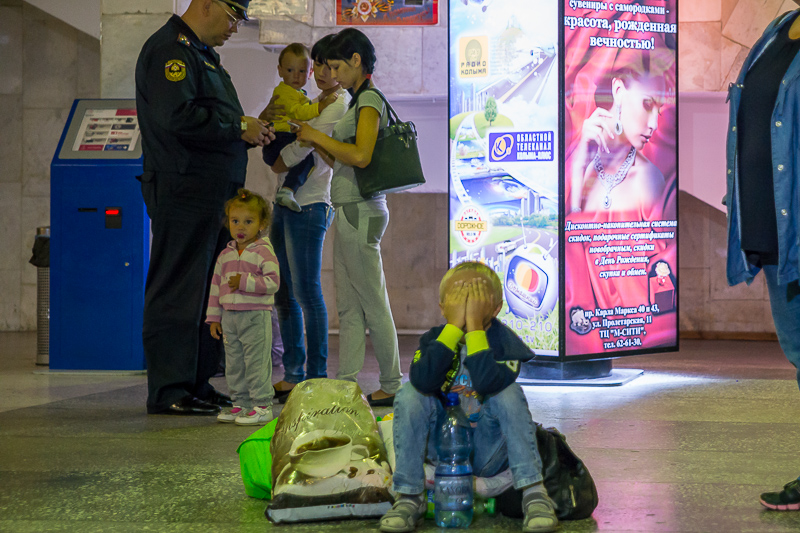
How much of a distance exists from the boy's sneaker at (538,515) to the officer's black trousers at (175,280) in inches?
97.7

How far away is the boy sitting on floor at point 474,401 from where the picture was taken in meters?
2.37

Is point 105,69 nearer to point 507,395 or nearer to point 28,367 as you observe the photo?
point 28,367

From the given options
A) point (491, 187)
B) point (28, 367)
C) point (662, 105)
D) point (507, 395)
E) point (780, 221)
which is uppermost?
point (662, 105)

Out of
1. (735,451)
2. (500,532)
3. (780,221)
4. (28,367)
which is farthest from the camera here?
(28,367)

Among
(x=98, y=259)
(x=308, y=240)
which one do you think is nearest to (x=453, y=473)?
(x=308, y=240)

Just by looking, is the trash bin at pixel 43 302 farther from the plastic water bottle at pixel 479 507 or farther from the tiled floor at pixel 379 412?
the plastic water bottle at pixel 479 507

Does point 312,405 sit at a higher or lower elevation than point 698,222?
lower

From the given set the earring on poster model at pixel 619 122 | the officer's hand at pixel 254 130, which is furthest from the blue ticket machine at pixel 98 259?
the earring on poster model at pixel 619 122

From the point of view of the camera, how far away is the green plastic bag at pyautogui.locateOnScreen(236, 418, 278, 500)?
2670 millimetres

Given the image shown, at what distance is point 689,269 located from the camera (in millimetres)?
8758

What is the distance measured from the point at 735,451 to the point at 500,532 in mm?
1479

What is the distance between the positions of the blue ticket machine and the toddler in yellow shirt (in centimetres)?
163

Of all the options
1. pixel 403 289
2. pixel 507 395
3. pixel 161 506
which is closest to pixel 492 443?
pixel 507 395

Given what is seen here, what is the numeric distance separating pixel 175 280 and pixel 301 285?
26.4 inches
